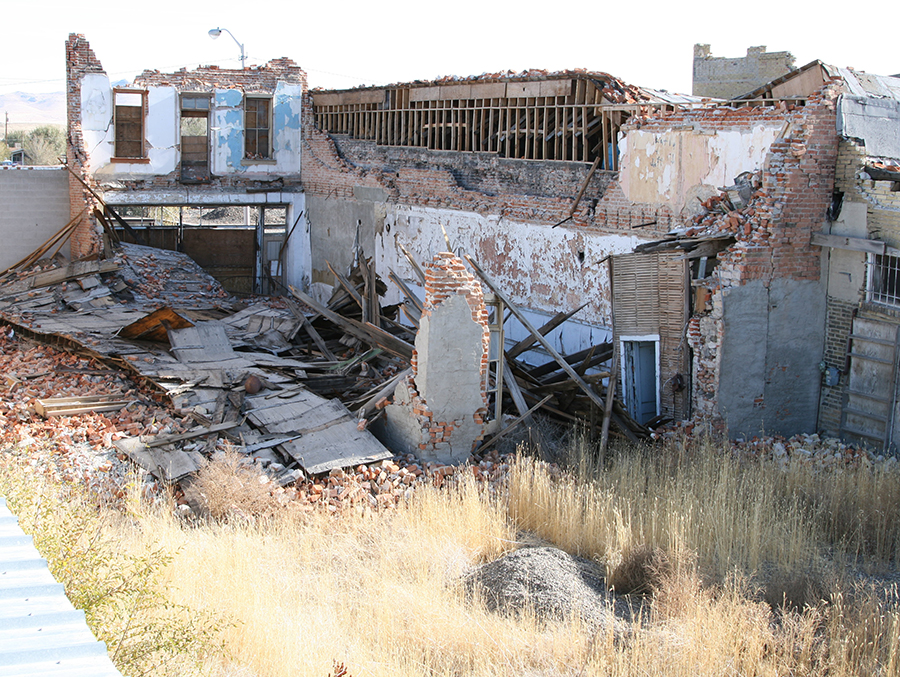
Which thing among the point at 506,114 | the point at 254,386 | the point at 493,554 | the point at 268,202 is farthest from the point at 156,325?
the point at 268,202

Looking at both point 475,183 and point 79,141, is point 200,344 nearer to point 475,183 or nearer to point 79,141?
point 475,183

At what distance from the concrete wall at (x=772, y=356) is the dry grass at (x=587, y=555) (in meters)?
1.21

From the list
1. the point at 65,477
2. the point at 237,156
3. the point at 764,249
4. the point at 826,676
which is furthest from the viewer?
the point at 237,156

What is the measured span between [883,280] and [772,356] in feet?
5.09

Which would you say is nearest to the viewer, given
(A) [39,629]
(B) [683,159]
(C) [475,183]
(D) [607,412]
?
(A) [39,629]

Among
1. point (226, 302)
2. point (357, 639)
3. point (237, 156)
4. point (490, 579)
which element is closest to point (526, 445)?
point (490, 579)

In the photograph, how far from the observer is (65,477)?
8.66 metres

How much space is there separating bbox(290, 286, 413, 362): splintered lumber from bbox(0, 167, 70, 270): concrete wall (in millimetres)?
8917

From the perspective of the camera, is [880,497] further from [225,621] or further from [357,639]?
[225,621]

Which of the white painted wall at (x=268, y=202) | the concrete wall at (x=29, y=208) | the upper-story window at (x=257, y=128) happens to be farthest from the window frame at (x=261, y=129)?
the concrete wall at (x=29, y=208)

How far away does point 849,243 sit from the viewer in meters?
10.1

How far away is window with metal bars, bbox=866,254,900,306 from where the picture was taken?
32.1ft

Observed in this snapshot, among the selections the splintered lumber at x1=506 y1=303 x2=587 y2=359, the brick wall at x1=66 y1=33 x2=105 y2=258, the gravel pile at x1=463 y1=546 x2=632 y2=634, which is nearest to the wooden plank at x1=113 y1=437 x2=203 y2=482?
the gravel pile at x1=463 y1=546 x2=632 y2=634

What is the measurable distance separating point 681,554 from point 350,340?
8462 mm
